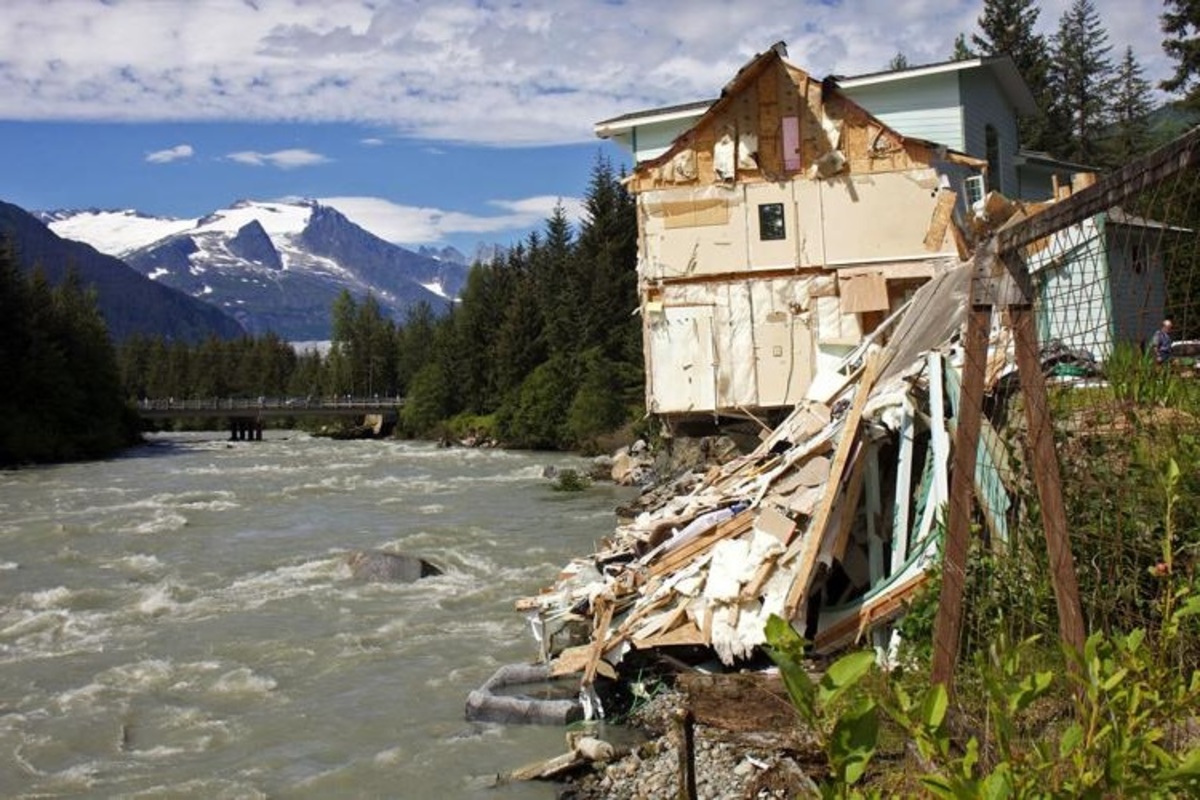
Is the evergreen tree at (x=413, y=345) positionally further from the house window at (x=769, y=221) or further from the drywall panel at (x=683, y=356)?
the house window at (x=769, y=221)

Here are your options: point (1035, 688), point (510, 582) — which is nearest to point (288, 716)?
point (510, 582)

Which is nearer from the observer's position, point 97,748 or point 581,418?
point 97,748

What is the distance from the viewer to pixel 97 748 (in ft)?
31.5

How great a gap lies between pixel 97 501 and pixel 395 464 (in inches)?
669

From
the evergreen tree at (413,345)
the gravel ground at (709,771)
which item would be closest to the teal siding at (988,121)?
the gravel ground at (709,771)

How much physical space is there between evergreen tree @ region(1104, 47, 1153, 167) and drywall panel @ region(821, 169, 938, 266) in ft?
115

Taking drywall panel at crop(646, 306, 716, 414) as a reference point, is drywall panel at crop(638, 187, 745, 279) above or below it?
above

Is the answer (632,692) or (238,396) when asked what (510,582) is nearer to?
(632,692)

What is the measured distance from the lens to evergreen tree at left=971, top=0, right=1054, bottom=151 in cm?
4812

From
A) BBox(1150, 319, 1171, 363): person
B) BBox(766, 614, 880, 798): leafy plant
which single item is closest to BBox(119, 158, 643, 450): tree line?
BBox(1150, 319, 1171, 363): person

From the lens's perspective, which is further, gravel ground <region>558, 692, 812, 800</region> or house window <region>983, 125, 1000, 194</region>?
house window <region>983, 125, 1000, 194</region>

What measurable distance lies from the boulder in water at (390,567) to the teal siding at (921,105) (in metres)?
15.4

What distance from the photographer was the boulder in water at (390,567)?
16.6m

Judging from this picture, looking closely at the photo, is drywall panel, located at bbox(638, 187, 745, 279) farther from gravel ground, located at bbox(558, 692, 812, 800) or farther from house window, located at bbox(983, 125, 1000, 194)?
house window, located at bbox(983, 125, 1000, 194)
